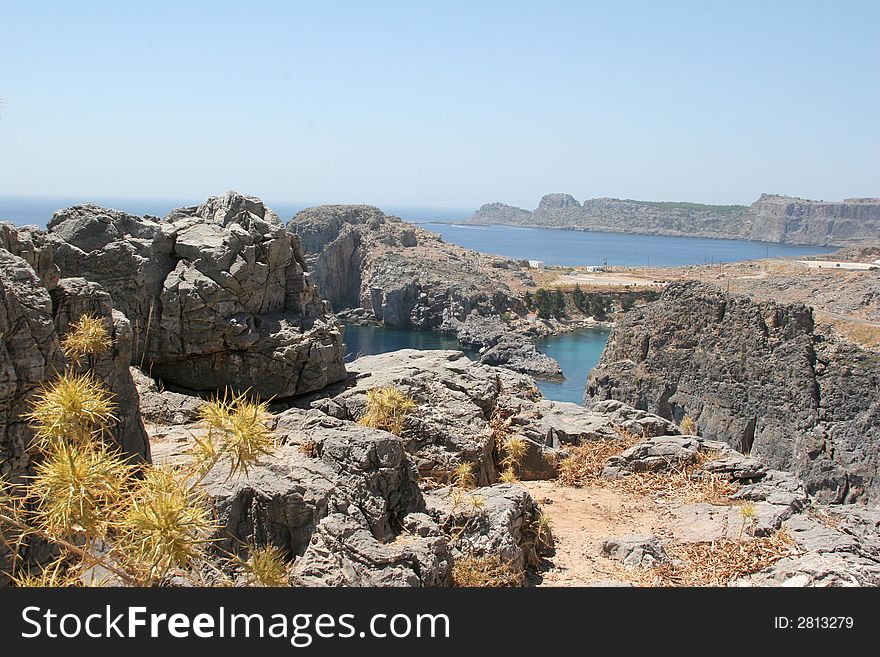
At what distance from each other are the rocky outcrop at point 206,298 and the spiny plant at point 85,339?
23.7ft

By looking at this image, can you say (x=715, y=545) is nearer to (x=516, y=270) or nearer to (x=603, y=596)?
(x=603, y=596)

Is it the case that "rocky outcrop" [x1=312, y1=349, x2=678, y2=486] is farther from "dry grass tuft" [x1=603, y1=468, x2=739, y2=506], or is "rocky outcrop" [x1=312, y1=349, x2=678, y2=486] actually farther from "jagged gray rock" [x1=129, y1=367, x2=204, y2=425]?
"jagged gray rock" [x1=129, y1=367, x2=204, y2=425]

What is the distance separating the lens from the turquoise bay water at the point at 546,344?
8319 cm

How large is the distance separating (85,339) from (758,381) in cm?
3967

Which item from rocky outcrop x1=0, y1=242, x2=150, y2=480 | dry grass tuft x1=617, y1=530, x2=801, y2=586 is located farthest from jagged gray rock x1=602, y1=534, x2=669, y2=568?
rocky outcrop x1=0, y1=242, x2=150, y2=480

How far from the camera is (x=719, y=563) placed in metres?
13.9

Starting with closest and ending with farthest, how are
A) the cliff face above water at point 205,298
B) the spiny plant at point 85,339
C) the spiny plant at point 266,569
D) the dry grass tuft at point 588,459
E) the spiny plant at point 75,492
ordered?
the spiny plant at point 75,492 → the spiny plant at point 266,569 → the spiny plant at point 85,339 → the cliff face above water at point 205,298 → the dry grass tuft at point 588,459

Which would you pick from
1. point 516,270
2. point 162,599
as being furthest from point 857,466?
point 516,270

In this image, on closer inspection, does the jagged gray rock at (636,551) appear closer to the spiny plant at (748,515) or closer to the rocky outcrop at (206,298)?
the spiny plant at (748,515)

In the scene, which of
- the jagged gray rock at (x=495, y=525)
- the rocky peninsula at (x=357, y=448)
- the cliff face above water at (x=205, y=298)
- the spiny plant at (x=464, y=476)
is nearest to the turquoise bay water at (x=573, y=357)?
the rocky peninsula at (x=357, y=448)

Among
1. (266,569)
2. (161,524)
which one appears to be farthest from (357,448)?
(161,524)

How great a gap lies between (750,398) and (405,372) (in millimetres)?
29665

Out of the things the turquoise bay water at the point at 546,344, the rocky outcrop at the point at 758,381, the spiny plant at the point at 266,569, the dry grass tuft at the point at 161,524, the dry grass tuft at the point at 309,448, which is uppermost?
the dry grass tuft at the point at 161,524

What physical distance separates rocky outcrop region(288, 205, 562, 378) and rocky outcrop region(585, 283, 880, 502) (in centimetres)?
3315
